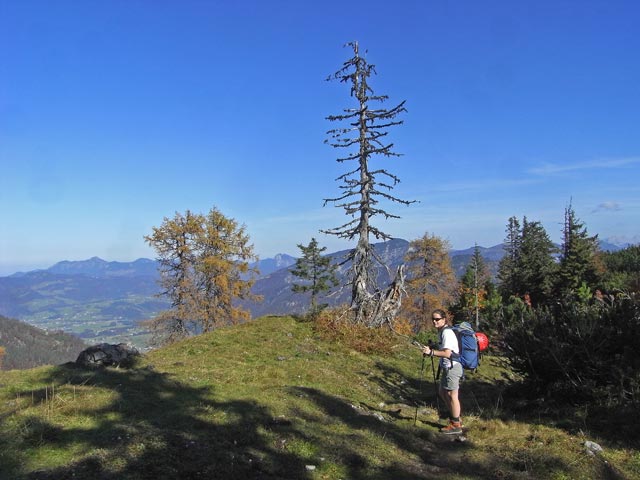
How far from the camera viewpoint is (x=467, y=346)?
33.3 ft

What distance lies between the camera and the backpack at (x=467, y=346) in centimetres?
1007

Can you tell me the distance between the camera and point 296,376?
14836 mm

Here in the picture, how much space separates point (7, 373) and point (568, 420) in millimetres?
15542

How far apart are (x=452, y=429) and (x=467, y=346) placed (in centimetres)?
189

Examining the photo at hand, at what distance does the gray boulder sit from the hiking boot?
1033cm

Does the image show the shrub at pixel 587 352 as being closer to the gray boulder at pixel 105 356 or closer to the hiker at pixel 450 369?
the hiker at pixel 450 369

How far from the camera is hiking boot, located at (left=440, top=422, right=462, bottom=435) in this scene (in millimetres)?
9750

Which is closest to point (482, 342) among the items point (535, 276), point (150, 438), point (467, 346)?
point (467, 346)

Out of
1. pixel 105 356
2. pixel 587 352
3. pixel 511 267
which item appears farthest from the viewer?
pixel 511 267

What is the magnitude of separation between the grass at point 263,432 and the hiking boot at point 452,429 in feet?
0.93

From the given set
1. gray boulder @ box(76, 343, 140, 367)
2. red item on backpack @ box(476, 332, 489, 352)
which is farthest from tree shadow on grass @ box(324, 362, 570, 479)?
gray boulder @ box(76, 343, 140, 367)

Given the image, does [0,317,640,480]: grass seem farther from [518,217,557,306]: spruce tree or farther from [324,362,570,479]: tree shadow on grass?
[518,217,557,306]: spruce tree

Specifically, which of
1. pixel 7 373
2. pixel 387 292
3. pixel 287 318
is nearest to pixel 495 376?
pixel 387 292

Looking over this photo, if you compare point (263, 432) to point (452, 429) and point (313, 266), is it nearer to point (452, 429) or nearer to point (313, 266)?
point (452, 429)
